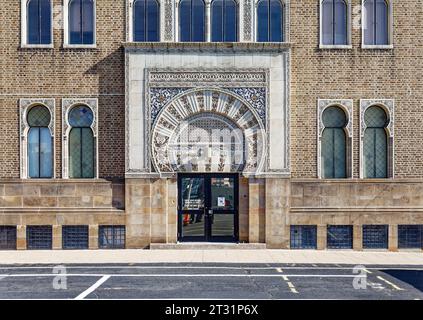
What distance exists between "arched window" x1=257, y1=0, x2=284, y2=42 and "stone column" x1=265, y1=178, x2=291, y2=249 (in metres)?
5.14

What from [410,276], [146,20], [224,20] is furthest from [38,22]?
[410,276]

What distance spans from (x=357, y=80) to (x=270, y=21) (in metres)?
3.77

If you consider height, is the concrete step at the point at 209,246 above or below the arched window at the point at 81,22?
below

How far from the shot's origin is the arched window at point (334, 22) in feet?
63.9

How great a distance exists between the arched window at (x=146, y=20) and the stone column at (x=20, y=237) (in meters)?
7.83

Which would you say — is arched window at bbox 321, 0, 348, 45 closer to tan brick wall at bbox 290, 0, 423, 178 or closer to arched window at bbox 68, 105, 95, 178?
tan brick wall at bbox 290, 0, 423, 178

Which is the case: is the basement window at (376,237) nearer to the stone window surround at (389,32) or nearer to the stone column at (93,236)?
the stone window surround at (389,32)

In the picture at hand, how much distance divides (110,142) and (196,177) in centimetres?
332

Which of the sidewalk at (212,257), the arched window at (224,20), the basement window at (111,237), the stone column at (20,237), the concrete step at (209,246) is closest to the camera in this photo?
the sidewalk at (212,257)

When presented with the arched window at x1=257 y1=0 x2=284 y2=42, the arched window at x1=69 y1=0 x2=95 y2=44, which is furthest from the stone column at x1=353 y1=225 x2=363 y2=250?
the arched window at x1=69 y1=0 x2=95 y2=44

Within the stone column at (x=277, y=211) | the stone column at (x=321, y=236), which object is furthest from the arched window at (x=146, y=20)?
the stone column at (x=321, y=236)

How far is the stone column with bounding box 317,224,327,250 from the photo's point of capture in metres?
19.0

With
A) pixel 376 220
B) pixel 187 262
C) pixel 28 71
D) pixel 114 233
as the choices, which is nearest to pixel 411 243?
pixel 376 220
